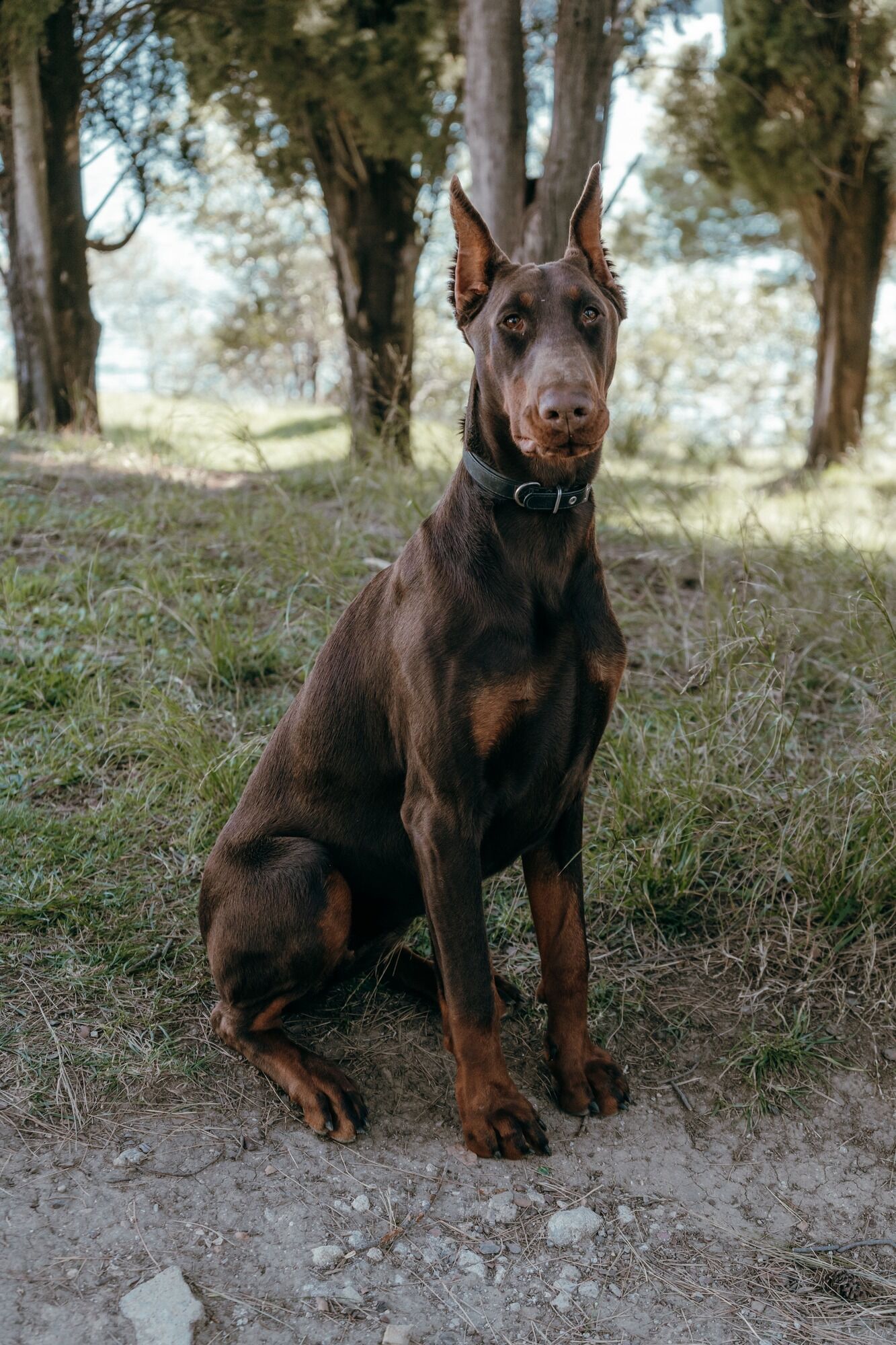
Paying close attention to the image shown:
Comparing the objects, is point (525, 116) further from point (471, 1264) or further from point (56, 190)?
point (471, 1264)

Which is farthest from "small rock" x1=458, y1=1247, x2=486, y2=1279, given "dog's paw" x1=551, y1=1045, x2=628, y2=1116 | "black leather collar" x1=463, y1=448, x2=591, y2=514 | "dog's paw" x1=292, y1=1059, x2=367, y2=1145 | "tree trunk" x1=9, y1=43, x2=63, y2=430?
"tree trunk" x1=9, y1=43, x2=63, y2=430

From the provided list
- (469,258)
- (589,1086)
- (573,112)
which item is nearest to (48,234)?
(573,112)

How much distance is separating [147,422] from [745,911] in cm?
761

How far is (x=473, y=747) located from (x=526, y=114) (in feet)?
14.0

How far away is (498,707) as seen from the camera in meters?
2.21

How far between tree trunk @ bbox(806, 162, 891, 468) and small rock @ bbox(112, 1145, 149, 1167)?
8.29 meters

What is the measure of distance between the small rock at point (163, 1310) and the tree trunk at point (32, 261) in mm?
7058

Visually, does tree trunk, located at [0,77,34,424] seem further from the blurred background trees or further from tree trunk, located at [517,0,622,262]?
tree trunk, located at [517,0,622,262]

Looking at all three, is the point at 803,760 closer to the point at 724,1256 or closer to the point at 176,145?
the point at 724,1256

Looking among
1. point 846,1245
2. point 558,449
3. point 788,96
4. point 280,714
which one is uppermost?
point 788,96

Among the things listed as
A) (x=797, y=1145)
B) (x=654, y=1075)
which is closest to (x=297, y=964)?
(x=654, y=1075)

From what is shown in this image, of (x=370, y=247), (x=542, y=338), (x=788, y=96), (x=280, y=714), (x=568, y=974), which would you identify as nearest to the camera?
(x=542, y=338)

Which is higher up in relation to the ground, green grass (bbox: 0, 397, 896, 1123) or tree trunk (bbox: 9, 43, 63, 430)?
tree trunk (bbox: 9, 43, 63, 430)

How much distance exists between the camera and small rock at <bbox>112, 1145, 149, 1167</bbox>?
2277 mm
